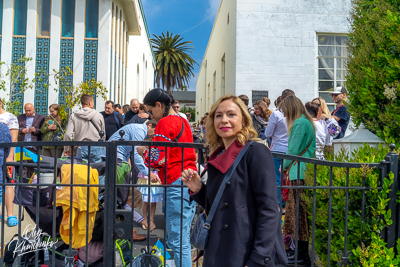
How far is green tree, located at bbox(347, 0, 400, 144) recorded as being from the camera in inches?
129

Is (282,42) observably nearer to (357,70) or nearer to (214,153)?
(357,70)

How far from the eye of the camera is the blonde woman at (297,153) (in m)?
4.23

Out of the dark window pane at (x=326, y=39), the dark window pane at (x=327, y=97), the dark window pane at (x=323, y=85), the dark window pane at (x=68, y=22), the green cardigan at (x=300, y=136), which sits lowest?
the green cardigan at (x=300, y=136)

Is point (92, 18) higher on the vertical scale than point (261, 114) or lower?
higher

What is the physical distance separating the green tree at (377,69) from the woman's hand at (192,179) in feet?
6.32

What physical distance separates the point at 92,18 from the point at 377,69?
13642 mm

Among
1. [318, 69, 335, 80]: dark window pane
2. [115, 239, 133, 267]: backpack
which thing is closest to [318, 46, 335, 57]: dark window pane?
[318, 69, 335, 80]: dark window pane

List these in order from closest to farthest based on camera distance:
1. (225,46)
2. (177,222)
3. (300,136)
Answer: (177,222) → (300,136) → (225,46)

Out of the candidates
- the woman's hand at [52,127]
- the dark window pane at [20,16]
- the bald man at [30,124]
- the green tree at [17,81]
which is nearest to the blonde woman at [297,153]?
the woman's hand at [52,127]

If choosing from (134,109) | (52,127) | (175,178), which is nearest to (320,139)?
(175,178)

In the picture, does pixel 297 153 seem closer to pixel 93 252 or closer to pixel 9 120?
pixel 93 252

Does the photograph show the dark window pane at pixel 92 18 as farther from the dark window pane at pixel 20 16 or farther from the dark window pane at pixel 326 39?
the dark window pane at pixel 326 39

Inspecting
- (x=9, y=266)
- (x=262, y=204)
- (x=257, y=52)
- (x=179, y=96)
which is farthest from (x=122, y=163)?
(x=179, y=96)

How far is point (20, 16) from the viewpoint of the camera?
1459 cm
